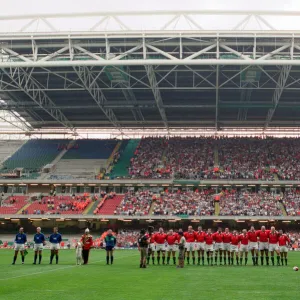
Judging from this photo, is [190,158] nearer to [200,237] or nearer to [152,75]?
[152,75]

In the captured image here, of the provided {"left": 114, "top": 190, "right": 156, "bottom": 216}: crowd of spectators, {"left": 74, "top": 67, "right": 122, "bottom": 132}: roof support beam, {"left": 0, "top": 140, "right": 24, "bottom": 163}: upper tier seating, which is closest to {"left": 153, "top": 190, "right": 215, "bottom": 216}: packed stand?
{"left": 114, "top": 190, "right": 156, "bottom": 216}: crowd of spectators

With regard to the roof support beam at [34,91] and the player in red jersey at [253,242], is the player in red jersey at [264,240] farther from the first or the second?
the roof support beam at [34,91]

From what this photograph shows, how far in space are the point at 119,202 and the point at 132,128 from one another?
16885 mm

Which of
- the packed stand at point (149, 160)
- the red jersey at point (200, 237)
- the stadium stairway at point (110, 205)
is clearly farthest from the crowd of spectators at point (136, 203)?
the red jersey at point (200, 237)

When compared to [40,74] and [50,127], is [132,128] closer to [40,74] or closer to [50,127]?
[50,127]

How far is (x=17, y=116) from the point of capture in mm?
67188

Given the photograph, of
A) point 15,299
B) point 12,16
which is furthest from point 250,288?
point 12,16

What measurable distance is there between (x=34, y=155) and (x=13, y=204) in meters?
12.2

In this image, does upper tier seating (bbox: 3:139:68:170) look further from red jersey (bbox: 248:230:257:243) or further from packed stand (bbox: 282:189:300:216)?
red jersey (bbox: 248:230:257:243)

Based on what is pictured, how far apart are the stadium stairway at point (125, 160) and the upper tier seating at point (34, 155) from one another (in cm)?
912

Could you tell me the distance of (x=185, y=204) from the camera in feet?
175

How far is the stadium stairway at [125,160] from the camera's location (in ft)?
199

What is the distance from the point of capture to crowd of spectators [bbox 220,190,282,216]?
1997 inches

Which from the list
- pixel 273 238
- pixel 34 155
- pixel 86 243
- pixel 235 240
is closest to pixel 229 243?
pixel 235 240
